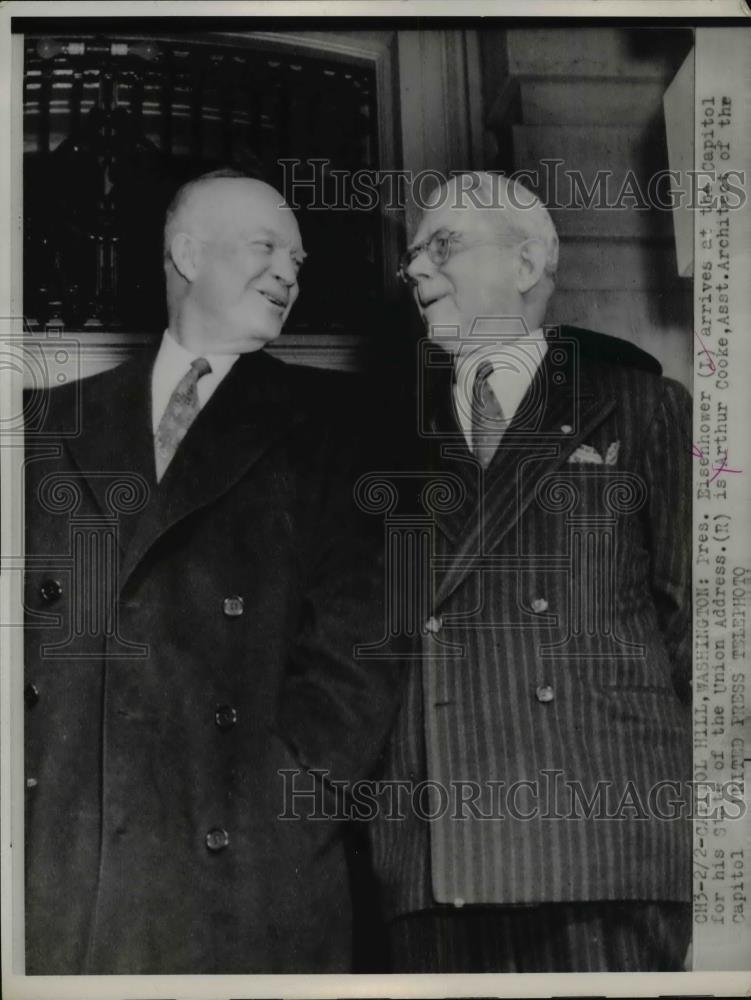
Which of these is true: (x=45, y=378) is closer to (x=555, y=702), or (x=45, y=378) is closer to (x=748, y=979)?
(x=555, y=702)

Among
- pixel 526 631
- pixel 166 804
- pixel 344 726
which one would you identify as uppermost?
pixel 526 631

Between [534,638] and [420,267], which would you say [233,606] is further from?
[420,267]

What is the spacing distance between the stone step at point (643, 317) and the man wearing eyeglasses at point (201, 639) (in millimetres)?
448

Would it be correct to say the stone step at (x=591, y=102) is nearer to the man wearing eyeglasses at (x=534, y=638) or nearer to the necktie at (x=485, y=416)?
the man wearing eyeglasses at (x=534, y=638)

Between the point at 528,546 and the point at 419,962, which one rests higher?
the point at 528,546

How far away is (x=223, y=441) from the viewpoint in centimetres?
189

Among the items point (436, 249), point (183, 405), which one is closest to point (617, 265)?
point (436, 249)

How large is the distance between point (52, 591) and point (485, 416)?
818 mm

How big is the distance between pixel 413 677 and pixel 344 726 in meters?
0.14

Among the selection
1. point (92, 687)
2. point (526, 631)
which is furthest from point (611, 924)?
point (92, 687)

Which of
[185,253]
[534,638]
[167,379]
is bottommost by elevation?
[534,638]

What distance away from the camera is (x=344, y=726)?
6.08 ft

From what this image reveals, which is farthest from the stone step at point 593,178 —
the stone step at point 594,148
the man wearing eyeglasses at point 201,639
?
the man wearing eyeglasses at point 201,639

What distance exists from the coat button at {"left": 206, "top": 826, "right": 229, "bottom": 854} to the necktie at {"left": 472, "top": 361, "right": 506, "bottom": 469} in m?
0.78
